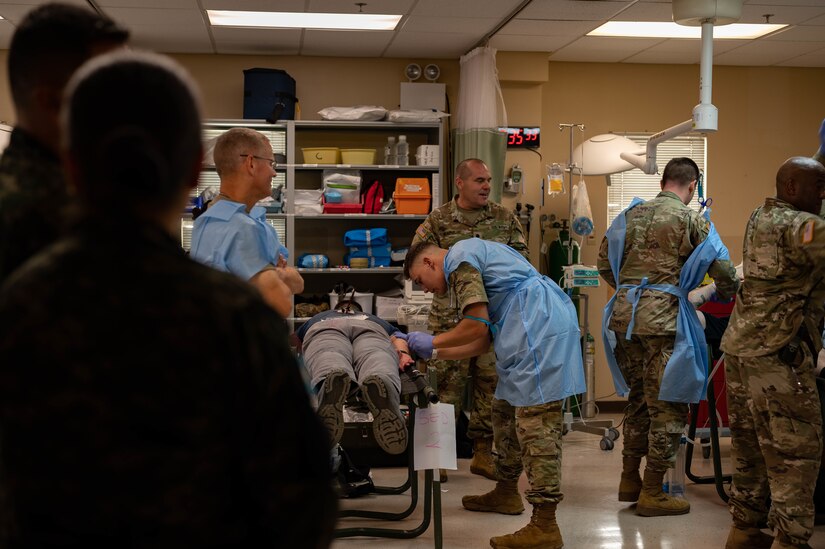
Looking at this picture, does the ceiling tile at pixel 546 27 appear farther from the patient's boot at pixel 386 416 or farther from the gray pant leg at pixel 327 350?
the patient's boot at pixel 386 416

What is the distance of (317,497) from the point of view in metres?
1.12

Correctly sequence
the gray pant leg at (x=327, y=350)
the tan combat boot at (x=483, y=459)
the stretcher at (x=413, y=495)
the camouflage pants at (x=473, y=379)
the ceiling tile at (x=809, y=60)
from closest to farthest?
the stretcher at (x=413, y=495), the gray pant leg at (x=327, y=350), the camouflage pants at (x=473, y=379), the tan combat boot at (x=483, y=459), the ceiling tile at (x=809, y=60)

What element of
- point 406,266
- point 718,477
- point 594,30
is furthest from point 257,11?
point 718,477

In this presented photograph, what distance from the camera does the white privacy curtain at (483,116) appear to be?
650 centimetres

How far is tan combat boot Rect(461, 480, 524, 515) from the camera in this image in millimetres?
4500

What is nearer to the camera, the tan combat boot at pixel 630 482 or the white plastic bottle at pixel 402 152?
the tan combat boot at pixel 630 482

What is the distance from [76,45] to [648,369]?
3.67m

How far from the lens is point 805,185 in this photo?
11.6 feet

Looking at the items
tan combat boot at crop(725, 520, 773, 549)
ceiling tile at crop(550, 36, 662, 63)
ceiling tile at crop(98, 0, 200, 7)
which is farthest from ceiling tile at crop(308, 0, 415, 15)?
tan combat boot at crop(725, 520, 773, 549)

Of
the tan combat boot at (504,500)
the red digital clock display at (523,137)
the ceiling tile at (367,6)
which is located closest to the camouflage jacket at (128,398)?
the tan combat boot at (504,500)

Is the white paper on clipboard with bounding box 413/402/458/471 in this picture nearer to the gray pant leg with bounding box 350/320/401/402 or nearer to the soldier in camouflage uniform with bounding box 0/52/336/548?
the gray pant leg with bounding box 350/320/401/402

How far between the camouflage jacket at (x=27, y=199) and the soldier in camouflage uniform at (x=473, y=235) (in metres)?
3.89

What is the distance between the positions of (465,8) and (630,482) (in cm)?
292

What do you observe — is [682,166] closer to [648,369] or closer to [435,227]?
[648,369]
